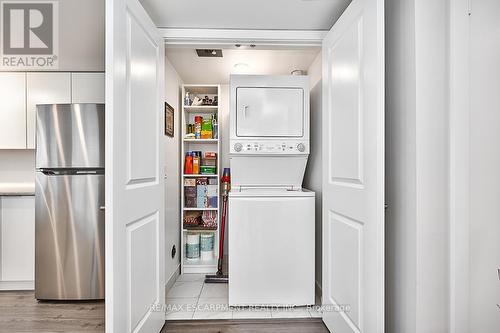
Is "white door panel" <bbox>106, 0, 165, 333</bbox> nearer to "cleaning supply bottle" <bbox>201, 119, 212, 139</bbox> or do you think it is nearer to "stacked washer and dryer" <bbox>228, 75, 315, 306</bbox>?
"stacked washer and dryer" <bbox>228, 75, 315, 306</bbox>

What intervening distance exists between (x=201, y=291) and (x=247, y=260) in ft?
2.40

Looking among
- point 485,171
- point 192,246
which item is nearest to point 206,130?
point 192,246

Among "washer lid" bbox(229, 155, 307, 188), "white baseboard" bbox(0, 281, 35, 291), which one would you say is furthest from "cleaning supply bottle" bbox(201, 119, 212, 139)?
"white baseboard" bbox(0, 281, 35, 291)

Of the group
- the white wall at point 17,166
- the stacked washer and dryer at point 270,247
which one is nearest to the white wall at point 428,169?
the stacked washer and dryer at point 270,247

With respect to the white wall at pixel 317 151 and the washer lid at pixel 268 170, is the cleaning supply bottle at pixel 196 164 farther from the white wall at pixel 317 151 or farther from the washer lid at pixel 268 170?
the white wall at pixel 317 151

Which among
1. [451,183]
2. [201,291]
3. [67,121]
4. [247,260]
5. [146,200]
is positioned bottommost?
[201,291]

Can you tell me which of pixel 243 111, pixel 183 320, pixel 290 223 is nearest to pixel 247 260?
pixel 290 223

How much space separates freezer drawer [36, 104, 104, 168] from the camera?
2.43m

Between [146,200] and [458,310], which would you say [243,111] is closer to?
[146,200]

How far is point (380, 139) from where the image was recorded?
1.31m

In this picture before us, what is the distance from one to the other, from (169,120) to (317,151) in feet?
4.73

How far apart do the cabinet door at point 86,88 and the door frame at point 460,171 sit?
2833mm

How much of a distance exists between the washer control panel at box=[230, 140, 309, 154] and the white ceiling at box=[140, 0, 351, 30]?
90 centimetres

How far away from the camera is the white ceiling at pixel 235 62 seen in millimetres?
2665
